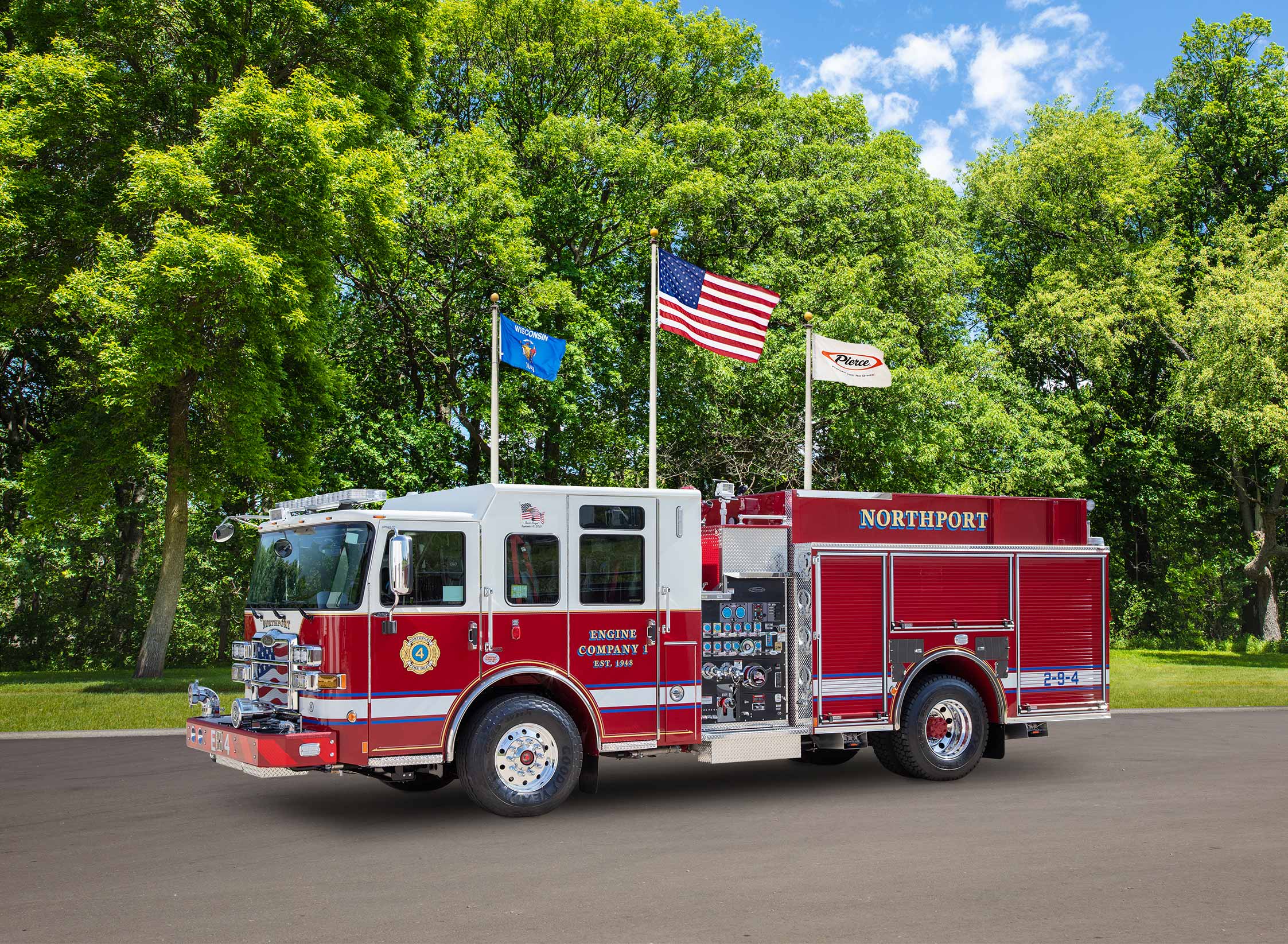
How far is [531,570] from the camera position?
10.1 meters

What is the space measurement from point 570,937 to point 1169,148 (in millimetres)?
42709

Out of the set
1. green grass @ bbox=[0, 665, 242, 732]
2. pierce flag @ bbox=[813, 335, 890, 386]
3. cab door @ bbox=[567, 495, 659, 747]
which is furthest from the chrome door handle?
green grass @ bbox=[0, 665, 242, 732]

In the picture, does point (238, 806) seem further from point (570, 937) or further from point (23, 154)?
point (23, 154)

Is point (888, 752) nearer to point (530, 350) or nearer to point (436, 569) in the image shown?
point (436, 569)

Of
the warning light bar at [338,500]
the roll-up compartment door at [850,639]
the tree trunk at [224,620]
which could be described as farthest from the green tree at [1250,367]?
the warning light bar at [338,500]

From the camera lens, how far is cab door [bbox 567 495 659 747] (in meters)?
10.3

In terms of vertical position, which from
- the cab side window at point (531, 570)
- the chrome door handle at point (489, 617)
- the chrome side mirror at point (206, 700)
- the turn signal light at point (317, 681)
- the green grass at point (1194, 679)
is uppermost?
the cab side window at point (531, 570)

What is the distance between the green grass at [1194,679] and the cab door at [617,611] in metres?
9.79

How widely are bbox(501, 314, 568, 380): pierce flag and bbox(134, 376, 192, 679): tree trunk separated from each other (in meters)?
9.46

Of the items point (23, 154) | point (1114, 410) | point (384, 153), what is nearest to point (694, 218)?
point (384, 153)

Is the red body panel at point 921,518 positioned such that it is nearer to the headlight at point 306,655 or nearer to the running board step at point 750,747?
the running board step at point 750,747

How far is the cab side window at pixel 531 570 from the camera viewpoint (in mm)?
10039

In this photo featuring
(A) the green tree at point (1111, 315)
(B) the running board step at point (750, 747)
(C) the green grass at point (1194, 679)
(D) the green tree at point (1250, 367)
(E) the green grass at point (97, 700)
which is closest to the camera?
(B) the running board step at point (750, 747)

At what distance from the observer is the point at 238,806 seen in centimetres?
A: 1063
